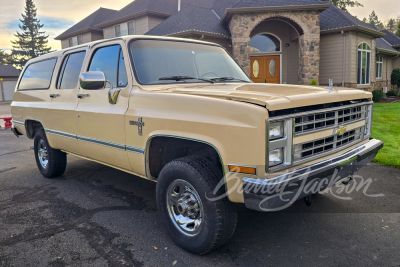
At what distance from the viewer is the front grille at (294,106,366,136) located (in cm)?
285

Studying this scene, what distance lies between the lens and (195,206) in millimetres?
3105

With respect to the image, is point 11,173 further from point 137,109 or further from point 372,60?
point 372,60

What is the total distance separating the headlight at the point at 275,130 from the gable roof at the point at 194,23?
43.0ft

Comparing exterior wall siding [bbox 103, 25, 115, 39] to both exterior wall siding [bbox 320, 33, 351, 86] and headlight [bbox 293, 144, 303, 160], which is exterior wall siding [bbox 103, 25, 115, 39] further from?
headlight [bbox 293, 144, 303, 160]

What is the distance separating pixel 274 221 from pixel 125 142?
6.18 ft

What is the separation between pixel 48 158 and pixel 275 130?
13.9 feet

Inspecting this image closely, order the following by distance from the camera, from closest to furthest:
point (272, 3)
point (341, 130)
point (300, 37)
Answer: point (341, 130) < point (272, 3) < point (300, 37)

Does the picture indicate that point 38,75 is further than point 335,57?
No

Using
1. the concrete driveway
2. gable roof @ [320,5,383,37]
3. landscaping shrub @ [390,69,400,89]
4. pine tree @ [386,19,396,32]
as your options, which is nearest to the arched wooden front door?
gable roof @ [320,5,383,37]

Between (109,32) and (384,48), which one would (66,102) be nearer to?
(109,32)

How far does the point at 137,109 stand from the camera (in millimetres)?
3533

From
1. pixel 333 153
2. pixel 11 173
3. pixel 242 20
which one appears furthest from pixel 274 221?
pixel 242 20

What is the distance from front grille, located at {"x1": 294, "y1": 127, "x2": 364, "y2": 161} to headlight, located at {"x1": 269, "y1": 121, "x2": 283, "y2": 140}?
0.22m

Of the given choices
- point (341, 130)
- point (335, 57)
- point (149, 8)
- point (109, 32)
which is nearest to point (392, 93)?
point (335, 57)
